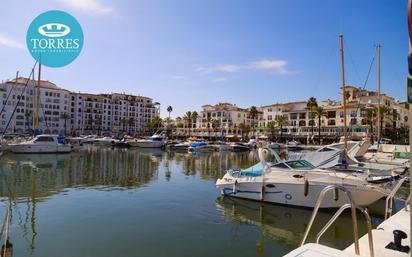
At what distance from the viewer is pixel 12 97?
112 m

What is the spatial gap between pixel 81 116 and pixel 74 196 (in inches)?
5222

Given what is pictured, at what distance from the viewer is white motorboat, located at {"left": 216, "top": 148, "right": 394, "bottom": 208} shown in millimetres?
15234

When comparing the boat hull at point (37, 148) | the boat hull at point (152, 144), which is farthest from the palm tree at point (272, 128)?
the boat hull at point (37, 148)

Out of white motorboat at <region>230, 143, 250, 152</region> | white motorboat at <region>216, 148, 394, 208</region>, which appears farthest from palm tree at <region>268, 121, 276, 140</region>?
white motorboat at <region>216, 148, 394, 208</region>

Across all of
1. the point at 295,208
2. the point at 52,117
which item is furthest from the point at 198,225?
the point at 52,117

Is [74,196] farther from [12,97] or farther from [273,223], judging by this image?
[12,97]

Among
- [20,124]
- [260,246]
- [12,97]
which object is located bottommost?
[260,246]

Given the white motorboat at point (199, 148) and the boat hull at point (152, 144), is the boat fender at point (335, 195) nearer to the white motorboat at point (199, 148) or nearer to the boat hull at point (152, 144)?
the white motorboat at point (199, 148)

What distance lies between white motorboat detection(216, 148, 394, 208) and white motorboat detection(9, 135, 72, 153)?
42.3 metres

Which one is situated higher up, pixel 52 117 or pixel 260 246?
pixel 52 117

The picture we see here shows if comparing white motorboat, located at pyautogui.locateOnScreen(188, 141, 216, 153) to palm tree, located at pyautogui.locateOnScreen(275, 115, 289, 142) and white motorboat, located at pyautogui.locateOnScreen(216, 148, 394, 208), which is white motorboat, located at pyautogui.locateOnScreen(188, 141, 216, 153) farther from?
white motorboat, located at pyautogui.locateOnScreen(216, 148, 394, 208)

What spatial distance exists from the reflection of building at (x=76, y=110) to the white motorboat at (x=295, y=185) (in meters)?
111

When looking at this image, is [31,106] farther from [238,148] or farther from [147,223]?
[147,223]

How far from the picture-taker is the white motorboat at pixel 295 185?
1523 cm
